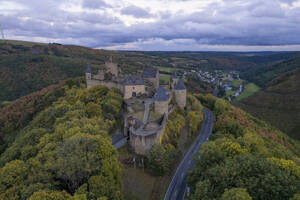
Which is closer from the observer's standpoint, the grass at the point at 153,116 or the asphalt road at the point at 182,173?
the asphalt road at the point at 182,173

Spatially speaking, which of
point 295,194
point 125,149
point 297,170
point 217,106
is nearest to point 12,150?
point 125,149

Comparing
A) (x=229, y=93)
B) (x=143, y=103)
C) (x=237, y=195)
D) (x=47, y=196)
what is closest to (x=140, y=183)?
(x=47, y=196)

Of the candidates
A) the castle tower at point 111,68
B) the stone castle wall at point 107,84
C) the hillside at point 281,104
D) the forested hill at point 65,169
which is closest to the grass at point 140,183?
the forested hill at point 65,169

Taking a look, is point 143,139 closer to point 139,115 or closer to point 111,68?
point 139,115

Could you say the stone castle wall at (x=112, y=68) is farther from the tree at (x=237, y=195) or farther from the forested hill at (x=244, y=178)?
the tree at (x=237, y=195)

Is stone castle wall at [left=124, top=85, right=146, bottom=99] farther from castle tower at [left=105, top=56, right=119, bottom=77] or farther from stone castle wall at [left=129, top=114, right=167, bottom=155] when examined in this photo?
stone castle wall at [left=129, top=114, right=167, bottom=155]

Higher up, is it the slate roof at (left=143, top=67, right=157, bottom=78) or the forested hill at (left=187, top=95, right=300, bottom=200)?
the slate roof at (left=143, top=67, right=157, bottom=78)

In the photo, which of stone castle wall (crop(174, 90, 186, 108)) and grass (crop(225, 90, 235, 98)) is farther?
grass (crop(225, 90, 235, 98))

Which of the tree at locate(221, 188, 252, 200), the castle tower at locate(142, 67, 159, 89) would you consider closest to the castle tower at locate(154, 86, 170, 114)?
the castle tower at locate(142, 67, 159, 89)
